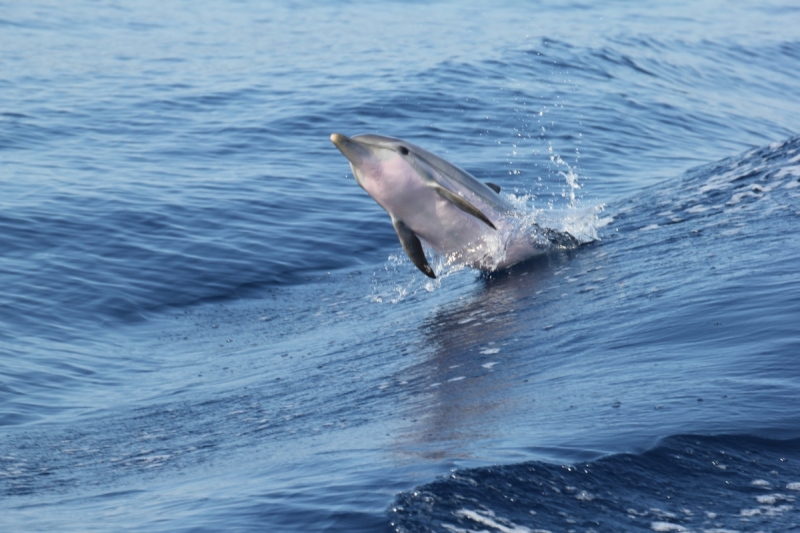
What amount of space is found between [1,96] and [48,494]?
18703 millimetres

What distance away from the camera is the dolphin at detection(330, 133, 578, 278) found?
10.4 metres

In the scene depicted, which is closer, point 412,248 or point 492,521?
point 492,521

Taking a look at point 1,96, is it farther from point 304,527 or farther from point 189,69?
point 304,527

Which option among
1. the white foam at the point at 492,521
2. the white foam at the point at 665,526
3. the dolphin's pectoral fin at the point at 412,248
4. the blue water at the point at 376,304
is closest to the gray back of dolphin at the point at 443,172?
the dolphin's pectoral fin at the point at 412,248

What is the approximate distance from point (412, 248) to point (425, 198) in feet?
1.72

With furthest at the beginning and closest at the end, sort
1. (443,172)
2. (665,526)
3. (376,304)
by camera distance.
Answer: (376,304), (443,172), (665,526)

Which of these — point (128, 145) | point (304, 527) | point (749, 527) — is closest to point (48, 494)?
point (304, 527)

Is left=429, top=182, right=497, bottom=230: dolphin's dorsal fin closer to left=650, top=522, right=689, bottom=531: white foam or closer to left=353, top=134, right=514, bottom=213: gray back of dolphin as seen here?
left=353, top=134, right=514, bottom=213: gray back of dolphin

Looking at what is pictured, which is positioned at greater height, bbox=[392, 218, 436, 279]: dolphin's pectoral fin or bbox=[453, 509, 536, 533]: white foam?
bbox=[392, 218, 436, 279]: dolphin's pectoral fin

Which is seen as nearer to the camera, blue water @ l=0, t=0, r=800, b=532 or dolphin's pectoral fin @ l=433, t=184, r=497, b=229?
blue water @ l=0, t=0, r=800, b=532

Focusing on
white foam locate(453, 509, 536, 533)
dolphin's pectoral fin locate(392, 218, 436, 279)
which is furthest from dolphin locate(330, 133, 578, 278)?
white foam locate(453, 509, 536, 533)

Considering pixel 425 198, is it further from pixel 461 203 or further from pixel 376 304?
pixel 376 304

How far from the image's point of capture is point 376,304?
12.6 meters

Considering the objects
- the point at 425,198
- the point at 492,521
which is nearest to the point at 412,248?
the point at 425,198
